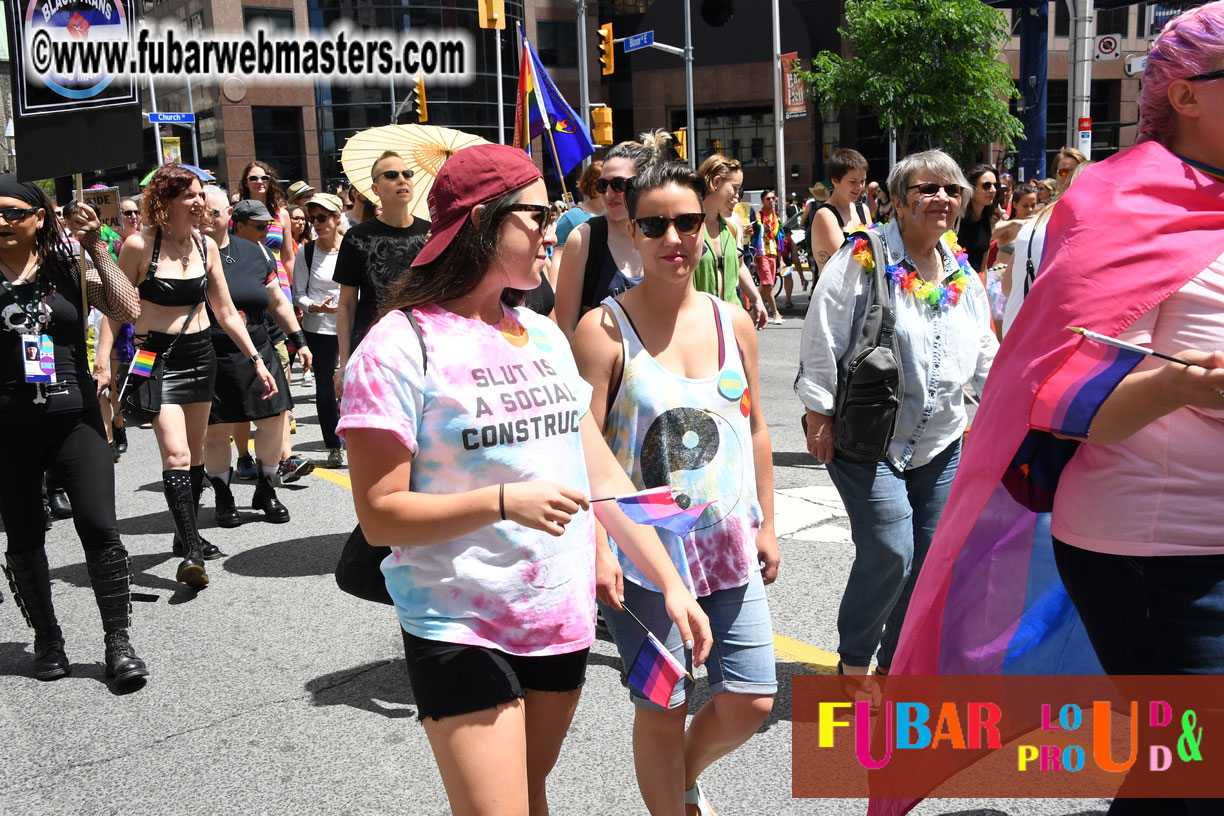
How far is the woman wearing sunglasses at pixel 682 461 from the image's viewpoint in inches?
118

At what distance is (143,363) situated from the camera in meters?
6.07

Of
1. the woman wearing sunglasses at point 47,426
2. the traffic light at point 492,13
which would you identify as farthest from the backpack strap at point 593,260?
the traffic light at point 492,13

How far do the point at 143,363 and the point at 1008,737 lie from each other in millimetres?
4828

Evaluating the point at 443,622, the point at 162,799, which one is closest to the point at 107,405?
the point at 162,799

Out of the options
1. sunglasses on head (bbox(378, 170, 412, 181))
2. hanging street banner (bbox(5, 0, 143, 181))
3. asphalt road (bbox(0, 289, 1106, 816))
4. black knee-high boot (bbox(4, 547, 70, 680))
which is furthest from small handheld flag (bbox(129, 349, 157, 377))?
sunglasses on head (bbox(378, 170, 412, 181))

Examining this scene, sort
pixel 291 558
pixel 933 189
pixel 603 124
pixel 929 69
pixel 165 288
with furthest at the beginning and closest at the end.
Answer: pixel 929 69, pixel 603 124, pixel 291 558, pixel 165 288, pixel 933 189

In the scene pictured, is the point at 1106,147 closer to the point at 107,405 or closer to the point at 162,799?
the point at 107,405

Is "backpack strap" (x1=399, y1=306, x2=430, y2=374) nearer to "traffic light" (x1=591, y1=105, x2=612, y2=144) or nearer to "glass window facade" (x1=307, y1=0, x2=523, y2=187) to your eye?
"traffic light" (x1=591, y1=105, x2=612, y2=144)

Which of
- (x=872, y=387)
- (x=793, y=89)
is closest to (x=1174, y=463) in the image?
(x=872, y=387)

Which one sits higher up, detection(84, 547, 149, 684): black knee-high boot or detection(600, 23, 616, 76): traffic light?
detection(600, 23, 616, 76): traffic light

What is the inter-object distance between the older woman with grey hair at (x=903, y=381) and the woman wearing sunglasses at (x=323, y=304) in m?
4.75

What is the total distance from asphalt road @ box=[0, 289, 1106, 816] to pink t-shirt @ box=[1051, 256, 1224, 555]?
1.44 metres

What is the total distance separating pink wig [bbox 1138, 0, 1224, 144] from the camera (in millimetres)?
2217

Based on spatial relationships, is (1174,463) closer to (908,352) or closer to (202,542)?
(908,352)
